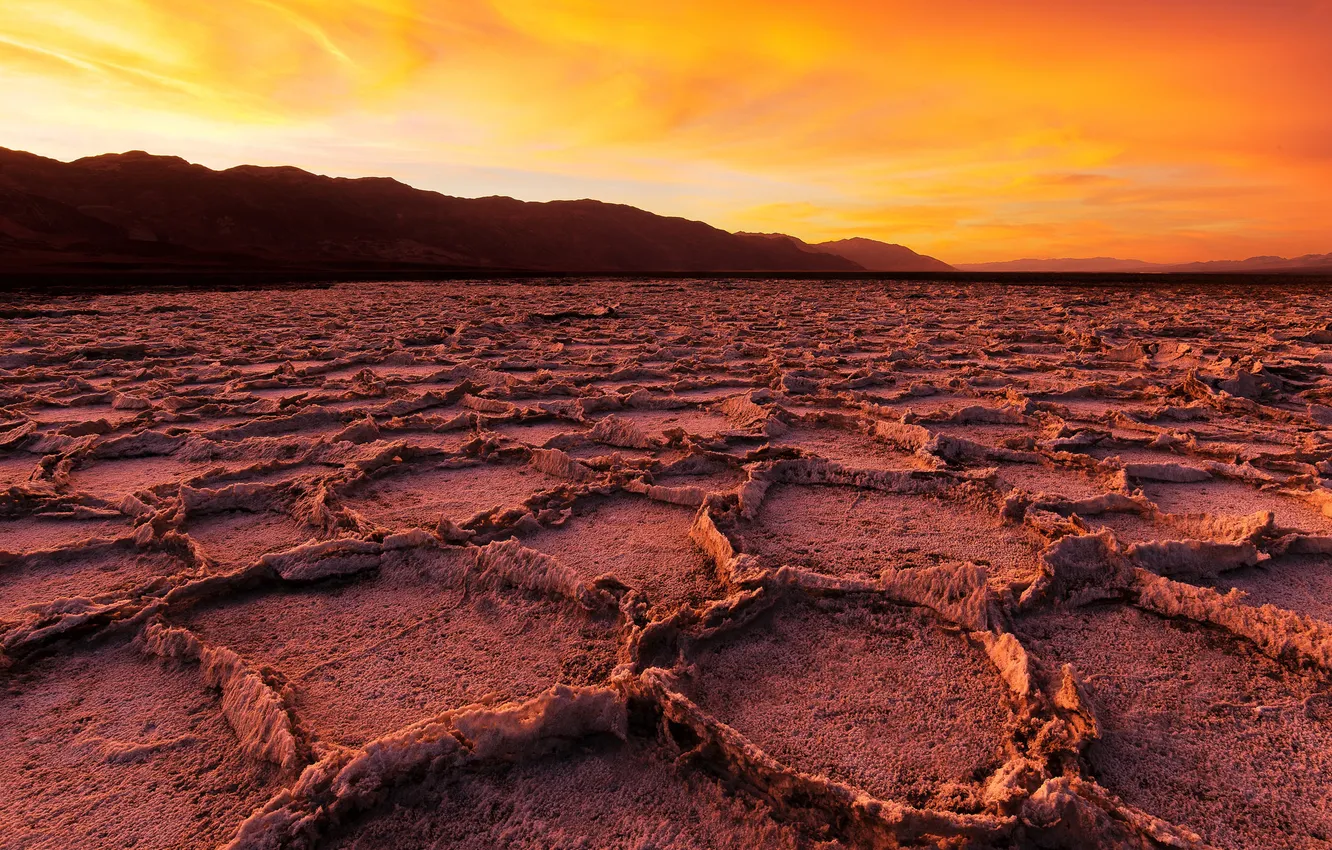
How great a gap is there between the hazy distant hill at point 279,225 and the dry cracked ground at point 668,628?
29941mm

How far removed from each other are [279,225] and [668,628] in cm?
5633

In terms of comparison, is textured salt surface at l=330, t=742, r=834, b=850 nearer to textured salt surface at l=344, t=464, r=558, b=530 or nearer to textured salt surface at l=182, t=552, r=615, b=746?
textured salt surface at l=182, t=552, r=615, b=746

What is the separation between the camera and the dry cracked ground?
0.91 meters

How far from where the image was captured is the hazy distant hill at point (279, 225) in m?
35.6

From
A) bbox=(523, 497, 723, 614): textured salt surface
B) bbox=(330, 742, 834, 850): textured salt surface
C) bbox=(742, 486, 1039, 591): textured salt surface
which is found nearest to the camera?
bbox=(330, 742, 834, 850): textured salt surface

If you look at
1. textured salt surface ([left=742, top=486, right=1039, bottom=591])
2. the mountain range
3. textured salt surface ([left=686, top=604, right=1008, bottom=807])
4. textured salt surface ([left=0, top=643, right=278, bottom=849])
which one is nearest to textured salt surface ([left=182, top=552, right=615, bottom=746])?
textured salt surface ([left=0, top=643, right=278, bottom=849])

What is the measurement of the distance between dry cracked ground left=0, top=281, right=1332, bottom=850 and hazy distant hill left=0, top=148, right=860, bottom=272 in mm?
29941

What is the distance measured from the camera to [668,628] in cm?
128

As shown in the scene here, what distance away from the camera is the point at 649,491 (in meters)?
2.07

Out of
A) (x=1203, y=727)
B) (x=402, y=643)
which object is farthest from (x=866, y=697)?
(x=402, y=643)

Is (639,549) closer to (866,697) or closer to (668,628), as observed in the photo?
(668,628)

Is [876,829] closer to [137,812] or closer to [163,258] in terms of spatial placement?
[137,812]

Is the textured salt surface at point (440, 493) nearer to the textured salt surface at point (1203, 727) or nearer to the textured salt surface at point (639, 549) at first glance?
the textured salt surface at point (639, 549)

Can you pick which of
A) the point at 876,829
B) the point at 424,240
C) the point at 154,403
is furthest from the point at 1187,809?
the point at 424,240
